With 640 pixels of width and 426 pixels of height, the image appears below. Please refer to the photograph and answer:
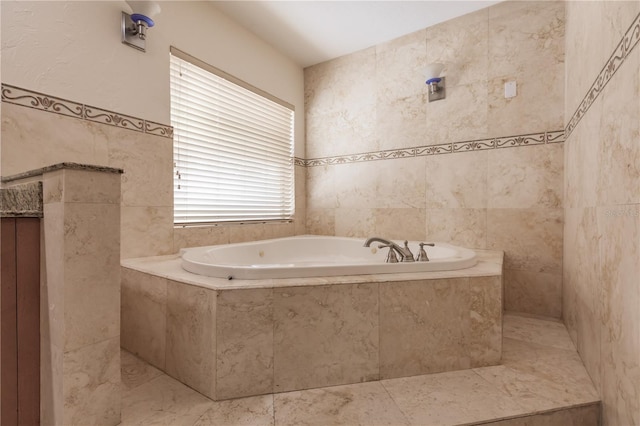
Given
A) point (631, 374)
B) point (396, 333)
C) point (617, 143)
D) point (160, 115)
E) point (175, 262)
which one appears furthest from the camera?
point (160, 115)

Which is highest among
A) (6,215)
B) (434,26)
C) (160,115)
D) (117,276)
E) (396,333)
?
(434,26)

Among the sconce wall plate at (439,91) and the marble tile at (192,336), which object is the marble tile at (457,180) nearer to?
the sconce wall plate at (439,91)

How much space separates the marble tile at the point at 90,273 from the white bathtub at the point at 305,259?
15.9 inches

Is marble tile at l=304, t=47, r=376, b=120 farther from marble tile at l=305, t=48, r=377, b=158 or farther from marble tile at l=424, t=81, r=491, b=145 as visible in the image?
marble tile at l=424, t=81, r=491, b=145

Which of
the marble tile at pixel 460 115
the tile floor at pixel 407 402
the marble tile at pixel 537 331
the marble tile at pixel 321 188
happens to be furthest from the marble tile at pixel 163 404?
the marble tile at pixel 460 115

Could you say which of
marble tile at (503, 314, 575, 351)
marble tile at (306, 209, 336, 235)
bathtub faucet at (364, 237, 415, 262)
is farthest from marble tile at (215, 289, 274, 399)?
marble tile at (306, 209, 336, 235)

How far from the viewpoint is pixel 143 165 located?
1846 mm

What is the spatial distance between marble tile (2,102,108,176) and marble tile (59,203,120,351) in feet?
2.44

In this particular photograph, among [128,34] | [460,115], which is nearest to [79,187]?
[128,34]

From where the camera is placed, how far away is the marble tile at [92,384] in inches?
36.2

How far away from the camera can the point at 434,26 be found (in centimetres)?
242

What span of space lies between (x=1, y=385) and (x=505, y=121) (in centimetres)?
285

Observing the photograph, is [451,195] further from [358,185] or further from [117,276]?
[117,276]

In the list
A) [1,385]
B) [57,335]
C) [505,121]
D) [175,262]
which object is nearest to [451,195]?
[505,121]
